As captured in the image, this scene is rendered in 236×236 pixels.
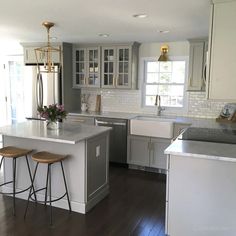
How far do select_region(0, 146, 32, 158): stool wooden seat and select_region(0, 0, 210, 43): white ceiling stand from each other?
1.66 m

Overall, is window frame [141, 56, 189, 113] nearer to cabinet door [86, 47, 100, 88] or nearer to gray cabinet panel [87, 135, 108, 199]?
cabinet door [86, 47, 100, 88]

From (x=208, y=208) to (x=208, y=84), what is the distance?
3.86 feet

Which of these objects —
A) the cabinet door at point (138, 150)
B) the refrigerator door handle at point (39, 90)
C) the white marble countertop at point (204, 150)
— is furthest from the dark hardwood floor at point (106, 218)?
the refrigerator door handle at point (39, 90)

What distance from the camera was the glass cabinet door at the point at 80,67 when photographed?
5445mm

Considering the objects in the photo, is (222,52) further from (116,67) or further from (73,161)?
(116,67)

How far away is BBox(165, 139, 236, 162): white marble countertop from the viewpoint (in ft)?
7.46

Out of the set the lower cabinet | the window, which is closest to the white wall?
the window

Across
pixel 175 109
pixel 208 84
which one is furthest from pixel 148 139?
pixel 208 84

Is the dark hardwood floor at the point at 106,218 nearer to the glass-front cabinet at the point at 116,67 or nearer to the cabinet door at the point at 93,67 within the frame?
the glass-front cabinet at the point at 116,67

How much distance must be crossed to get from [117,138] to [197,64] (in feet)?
6.39

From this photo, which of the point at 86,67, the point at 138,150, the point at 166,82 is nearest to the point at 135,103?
the point at 166,82

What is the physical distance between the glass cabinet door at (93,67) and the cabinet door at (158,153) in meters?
1.74

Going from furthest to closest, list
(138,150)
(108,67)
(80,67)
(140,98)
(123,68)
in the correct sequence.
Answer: (80,67) → (140,98) → (108,67) → (123,68) → (138,150)

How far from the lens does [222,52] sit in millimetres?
2486
